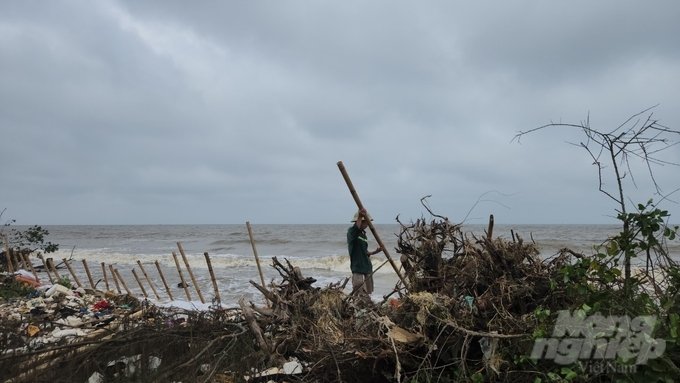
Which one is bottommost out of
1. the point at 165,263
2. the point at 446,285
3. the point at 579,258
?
the point at 165,263

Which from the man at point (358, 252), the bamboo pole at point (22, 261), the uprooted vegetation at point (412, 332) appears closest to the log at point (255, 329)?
the uprooted vegetation at point (412, 332)

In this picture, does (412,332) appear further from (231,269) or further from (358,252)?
(231,269)

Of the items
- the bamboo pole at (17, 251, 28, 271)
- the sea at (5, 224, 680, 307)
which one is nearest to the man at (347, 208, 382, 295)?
the sea at (5, 224, 680, 307)

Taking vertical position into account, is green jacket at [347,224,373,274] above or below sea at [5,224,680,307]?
above

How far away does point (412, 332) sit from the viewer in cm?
346

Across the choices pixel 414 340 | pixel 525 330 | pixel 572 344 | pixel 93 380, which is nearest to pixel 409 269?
pixel 414 340

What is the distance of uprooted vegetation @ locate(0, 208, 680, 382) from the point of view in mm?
2994

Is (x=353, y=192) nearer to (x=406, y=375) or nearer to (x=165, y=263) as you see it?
(x=406, y=375)

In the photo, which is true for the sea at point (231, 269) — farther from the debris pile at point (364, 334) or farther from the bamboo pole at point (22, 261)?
the bamboo pole at point (22, 261)

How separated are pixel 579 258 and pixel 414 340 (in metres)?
1.31

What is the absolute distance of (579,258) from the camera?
323 cm

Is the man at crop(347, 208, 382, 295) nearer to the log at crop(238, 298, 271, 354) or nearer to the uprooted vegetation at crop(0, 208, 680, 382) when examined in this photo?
the uprooted vegetation at crop(0, 208, 680, 382)

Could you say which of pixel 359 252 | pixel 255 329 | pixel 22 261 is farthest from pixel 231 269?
pixel 255 329

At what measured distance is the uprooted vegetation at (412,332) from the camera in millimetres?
2994
